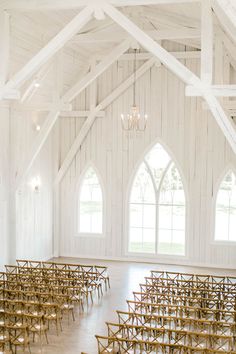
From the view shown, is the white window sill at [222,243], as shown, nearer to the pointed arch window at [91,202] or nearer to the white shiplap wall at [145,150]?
the white shiplap wall at [145,150]

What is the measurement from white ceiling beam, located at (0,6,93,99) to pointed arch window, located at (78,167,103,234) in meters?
8.19

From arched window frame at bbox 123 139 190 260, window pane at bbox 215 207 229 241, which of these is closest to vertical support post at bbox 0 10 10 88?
arched window frame at bbox 123 139 190 260

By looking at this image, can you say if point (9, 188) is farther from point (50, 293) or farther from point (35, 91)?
point (50, 293)

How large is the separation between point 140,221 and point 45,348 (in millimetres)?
9675

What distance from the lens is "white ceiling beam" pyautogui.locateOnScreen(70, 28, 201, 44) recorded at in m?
14.6

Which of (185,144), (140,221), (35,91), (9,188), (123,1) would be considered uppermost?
(123,1)

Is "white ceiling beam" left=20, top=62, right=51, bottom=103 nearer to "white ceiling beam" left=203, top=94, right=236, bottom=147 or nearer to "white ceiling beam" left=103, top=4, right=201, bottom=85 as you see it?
"white ceiling beam" left=103, top=4, right=201, bottom=85

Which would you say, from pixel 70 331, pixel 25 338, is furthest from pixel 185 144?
pixel 25 338

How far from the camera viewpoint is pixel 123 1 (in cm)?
1159

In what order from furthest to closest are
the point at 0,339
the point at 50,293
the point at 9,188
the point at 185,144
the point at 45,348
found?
the point at 185,144 < the point at 9,188 < the point at 50,293 < the point at 45,348 < the point at 0,339

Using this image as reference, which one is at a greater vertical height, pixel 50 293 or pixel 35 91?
pixel 35 91

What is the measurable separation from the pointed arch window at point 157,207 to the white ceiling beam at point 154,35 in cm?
511

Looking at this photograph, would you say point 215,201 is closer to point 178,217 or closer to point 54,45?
point 178,217

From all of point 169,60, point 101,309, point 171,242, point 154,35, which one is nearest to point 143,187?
point 171,242
